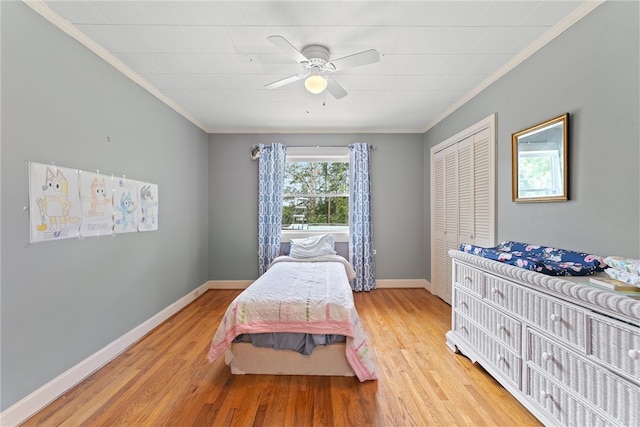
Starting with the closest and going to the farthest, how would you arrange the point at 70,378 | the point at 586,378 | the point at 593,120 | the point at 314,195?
the point at 586,378
the point at 593,120
the point at 70,378
the point at 314,195

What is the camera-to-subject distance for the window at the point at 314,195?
179 inches

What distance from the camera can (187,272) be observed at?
369 centimetres

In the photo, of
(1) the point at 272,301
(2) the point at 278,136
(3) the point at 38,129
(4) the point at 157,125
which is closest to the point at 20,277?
(3) the point at 38,129

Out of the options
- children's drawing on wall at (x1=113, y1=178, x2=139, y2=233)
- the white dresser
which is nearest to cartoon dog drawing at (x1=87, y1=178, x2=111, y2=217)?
children's drawing on wall at (x1=113, y1=178, x2=139, y2=233)

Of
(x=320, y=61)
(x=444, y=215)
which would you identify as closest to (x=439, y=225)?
(x=444, y=215)

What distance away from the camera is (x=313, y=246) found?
4.02 metres

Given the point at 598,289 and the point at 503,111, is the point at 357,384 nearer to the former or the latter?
the point at 598,289

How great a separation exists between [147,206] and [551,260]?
3550 mm

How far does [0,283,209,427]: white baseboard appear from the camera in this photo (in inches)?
61.8

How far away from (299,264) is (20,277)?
97.1 inches

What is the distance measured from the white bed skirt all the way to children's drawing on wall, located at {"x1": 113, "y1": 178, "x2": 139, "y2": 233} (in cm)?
152

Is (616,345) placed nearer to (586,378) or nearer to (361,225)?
(586,378)

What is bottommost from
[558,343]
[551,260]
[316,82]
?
[558,343]

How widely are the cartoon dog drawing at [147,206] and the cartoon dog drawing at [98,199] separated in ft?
1.51
